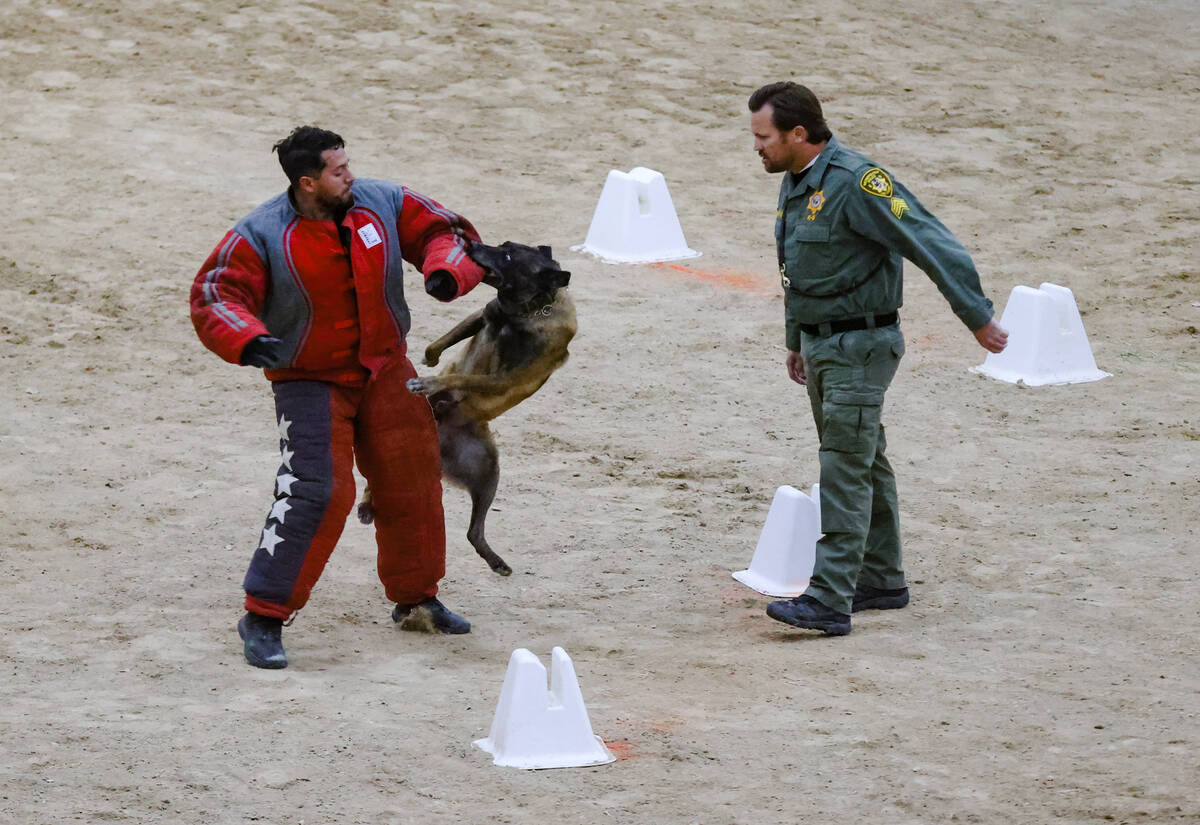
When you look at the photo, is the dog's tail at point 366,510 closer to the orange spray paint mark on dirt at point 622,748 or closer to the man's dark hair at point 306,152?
the man's dark hair at point 306,152

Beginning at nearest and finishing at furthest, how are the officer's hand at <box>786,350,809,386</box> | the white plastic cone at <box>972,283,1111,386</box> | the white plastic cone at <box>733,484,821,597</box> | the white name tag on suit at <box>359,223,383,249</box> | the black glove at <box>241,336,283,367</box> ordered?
the black glove at <box>241,336,283,367</box>
the white name tag on suit at <box>359,223,383,249</box>
the officer's hand at <box>786,350,809,386</box>
the white plastic cone at <box>733,484,821,597</box>
the white plastic cone at <box>972,283,1111,386</box>

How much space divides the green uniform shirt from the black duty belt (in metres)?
0.02

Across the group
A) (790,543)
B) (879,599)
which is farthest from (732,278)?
(879,599)

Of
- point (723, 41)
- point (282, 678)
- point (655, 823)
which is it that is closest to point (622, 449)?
point (282, 678)

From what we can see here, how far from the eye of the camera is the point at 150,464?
7738 millimetres

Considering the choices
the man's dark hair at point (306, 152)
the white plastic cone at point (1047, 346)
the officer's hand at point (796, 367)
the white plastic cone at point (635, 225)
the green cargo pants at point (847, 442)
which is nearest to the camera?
the man's dark hair at point (306, 152)

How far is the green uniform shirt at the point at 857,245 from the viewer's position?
5.72m

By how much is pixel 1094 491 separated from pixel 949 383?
164 cm

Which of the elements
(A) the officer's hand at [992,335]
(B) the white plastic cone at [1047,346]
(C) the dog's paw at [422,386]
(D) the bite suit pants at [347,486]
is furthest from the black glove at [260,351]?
(B) the white plastic cone at [1047,346]

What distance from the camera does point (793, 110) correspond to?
580cm

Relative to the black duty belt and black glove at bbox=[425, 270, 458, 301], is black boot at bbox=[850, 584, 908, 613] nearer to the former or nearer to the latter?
the black duty belt

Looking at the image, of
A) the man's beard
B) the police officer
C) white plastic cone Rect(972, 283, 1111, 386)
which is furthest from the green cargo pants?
white plastic cone Rect(972, 283, 1111, 386)

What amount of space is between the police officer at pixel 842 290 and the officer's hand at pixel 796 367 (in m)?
0.12

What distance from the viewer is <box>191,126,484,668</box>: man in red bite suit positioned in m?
5.41
